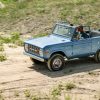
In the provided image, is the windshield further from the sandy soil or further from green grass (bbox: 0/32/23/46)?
green grass (bbox: 0/32/23/46)

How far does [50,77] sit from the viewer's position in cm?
1562

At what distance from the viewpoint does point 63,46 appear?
16531 millimetres

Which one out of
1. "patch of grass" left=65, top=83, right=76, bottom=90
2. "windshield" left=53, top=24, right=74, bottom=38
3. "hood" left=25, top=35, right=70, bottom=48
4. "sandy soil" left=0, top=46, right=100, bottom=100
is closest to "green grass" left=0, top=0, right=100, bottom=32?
"windshield" left=53, top=24, right=74, bottom=38

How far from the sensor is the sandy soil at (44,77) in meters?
13.9

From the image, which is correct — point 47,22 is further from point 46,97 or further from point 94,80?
point 46,97

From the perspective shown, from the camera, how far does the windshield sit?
56.4 ft

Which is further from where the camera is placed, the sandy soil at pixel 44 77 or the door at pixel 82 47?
the door at pixel 82 47

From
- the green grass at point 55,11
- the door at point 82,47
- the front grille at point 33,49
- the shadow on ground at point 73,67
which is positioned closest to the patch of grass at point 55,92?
the shadow on ground at point 73,67

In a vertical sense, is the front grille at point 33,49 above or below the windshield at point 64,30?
below

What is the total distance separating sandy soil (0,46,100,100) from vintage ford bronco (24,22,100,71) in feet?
1.58

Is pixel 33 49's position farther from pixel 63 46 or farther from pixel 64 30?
pixel 64 30

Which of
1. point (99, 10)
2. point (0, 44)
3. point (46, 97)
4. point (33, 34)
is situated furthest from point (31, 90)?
point (99, 10)

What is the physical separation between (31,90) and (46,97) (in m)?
1.00

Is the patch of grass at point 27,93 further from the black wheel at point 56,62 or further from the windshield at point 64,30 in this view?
the windshield at point 64,30
